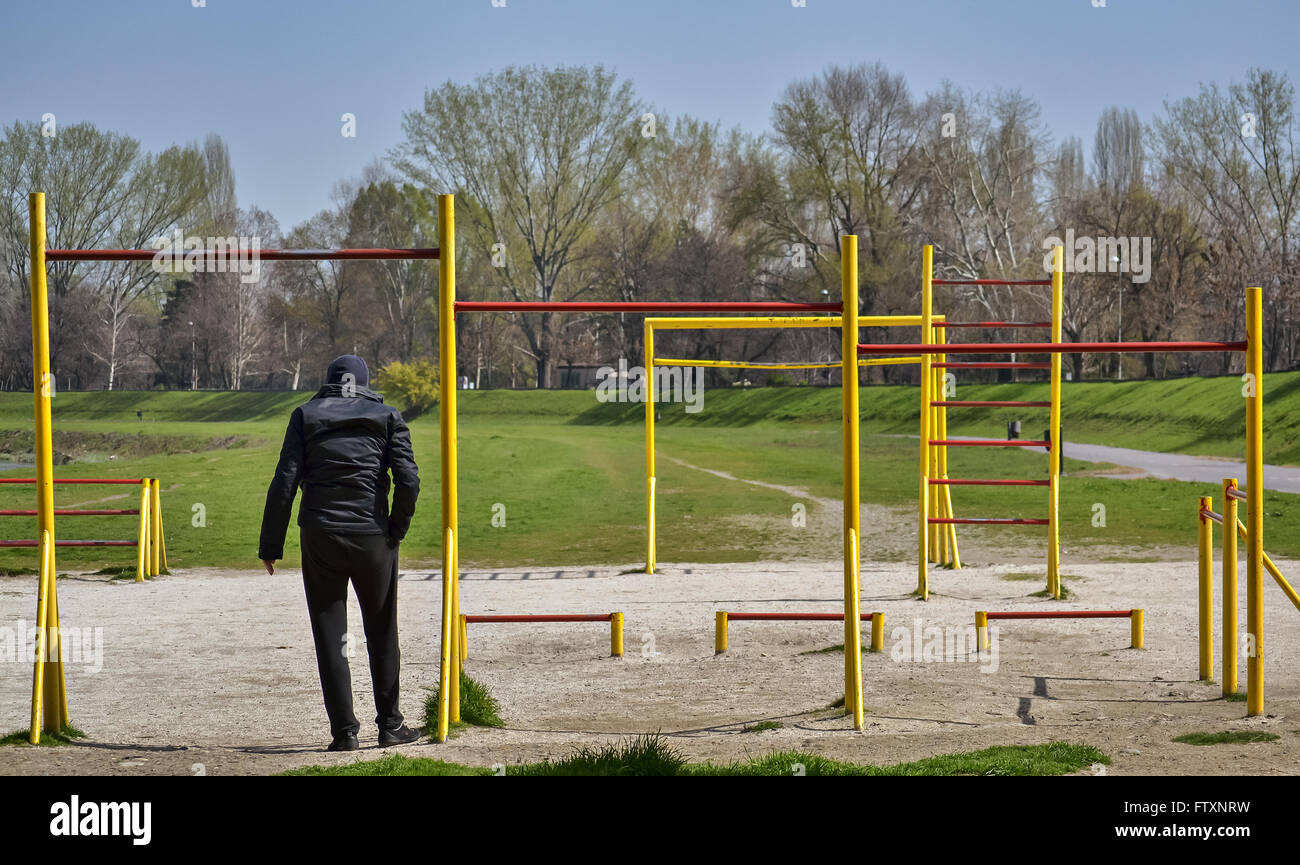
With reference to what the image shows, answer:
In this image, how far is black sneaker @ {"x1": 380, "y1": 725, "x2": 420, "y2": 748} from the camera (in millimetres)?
5970

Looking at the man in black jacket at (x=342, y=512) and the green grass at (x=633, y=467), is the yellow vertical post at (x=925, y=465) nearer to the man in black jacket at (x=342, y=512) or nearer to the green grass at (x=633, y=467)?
the green grass at (x=633, y=467)

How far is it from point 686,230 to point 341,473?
161 feet

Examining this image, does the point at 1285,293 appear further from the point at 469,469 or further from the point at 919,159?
the point at 469,469

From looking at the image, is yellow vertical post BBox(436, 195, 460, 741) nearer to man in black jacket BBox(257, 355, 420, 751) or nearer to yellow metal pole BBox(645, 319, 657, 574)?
man in black jacket BBox(257, 355, 420, 751)

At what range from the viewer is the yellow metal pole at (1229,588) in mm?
6770

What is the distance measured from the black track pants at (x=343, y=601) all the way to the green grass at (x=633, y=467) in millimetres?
9383

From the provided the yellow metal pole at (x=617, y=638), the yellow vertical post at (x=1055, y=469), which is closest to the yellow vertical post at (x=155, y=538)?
the yellow metal pole at (x=617, y=638)

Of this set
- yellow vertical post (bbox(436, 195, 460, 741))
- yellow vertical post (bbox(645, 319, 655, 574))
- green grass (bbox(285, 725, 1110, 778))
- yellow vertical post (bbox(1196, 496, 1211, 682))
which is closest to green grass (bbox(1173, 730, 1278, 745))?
green grass (bbox(285, 725, 1110, 778))

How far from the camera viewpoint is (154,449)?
3462 centimetres

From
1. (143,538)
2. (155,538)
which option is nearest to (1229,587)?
(143,538)

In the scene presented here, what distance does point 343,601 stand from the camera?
5.87m

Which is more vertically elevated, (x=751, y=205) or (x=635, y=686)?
(x=751, y=205)

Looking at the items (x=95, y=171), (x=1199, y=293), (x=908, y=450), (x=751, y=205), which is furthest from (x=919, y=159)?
(x=95, y=171)

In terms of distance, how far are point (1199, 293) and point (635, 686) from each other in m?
43.4
